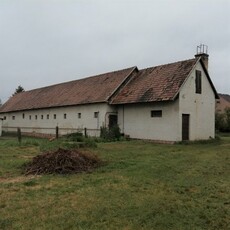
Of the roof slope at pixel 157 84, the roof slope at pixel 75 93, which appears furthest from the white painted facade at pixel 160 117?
the roof slope at pixel 75 93

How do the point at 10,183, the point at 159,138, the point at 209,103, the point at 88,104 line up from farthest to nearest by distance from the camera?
the point at 88,104 < the point at 209,103 < the point at 159,138 < the point at 10,183

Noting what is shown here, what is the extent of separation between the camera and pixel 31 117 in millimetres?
39031

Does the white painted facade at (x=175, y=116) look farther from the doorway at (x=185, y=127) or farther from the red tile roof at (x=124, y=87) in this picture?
the red tile roof at (x=124, y=87)

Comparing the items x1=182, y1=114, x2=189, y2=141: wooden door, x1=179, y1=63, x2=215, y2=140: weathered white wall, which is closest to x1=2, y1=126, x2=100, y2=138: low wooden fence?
x1=182, y1=114, x2=189, y2=141: wooden door

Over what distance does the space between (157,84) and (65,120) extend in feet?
36.1

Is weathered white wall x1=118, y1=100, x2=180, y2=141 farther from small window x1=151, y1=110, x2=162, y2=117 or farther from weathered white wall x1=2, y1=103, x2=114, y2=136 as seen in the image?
weathered white wall x1=2, y1=103, x2=114, y2=136

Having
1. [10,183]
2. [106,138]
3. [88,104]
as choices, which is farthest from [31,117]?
[10,183]

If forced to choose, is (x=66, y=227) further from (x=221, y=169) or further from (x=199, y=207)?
(x=221, y=169)

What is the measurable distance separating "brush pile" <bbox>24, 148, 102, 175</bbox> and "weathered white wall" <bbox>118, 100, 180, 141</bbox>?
1260 cm

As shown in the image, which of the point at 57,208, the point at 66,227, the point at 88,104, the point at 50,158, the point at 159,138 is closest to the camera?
the point at 66,227

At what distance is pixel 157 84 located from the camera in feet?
83.9

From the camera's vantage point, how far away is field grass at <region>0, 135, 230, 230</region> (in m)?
5.86

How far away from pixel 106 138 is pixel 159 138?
397cm

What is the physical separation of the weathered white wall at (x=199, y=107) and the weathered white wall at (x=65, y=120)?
6.53m
